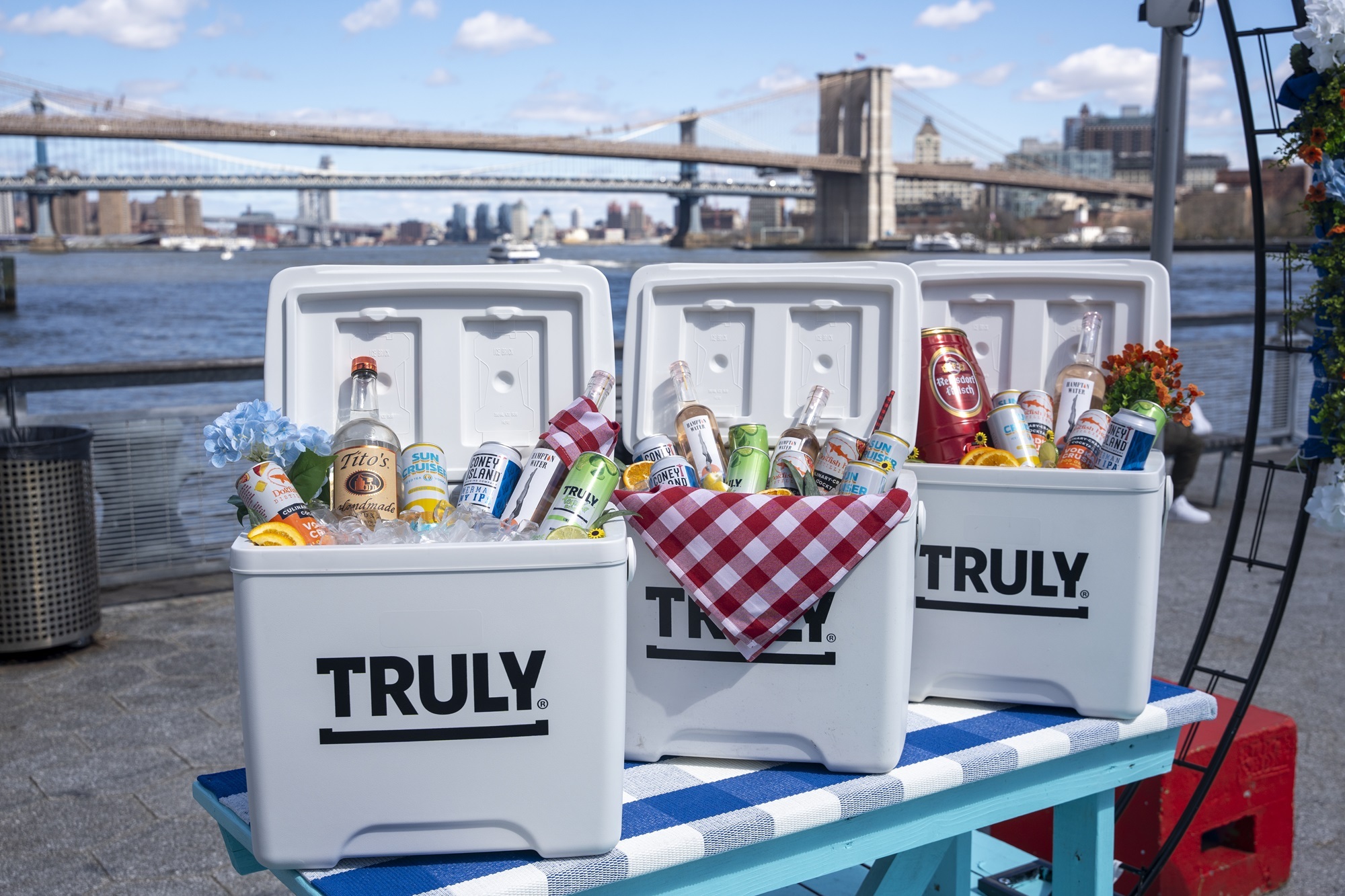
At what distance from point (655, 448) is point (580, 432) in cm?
8

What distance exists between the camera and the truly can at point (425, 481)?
110 centimetres

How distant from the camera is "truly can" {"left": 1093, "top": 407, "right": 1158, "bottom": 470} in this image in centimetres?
122

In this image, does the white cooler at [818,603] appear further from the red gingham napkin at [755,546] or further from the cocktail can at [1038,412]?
the cocktail can at [1038,412]

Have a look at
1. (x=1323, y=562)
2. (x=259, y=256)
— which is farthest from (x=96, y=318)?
(x=1323, y=562)

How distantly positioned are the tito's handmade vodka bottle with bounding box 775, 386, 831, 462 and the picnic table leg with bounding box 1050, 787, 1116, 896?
0.53m

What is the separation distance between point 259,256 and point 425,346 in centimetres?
4299

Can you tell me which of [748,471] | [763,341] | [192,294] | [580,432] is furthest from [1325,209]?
[192,294]

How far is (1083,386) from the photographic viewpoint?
140 centimetres

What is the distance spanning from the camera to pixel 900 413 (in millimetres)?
1258

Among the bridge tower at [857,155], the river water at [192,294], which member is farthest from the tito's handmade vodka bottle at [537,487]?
the bridge tower at [857,155]

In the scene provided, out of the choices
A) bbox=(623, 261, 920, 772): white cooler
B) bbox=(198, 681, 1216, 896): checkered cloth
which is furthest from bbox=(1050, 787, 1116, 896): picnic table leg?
bbox=(623, 261, 920, 772): white cooler

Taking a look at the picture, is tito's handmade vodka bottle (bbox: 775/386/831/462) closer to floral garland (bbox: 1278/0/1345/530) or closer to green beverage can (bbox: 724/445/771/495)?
green beverage can (bbox: 724/445/771/495)

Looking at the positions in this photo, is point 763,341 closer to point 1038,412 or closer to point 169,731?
point 1038,412

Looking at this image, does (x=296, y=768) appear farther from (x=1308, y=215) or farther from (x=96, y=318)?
(x=96, y=318)
